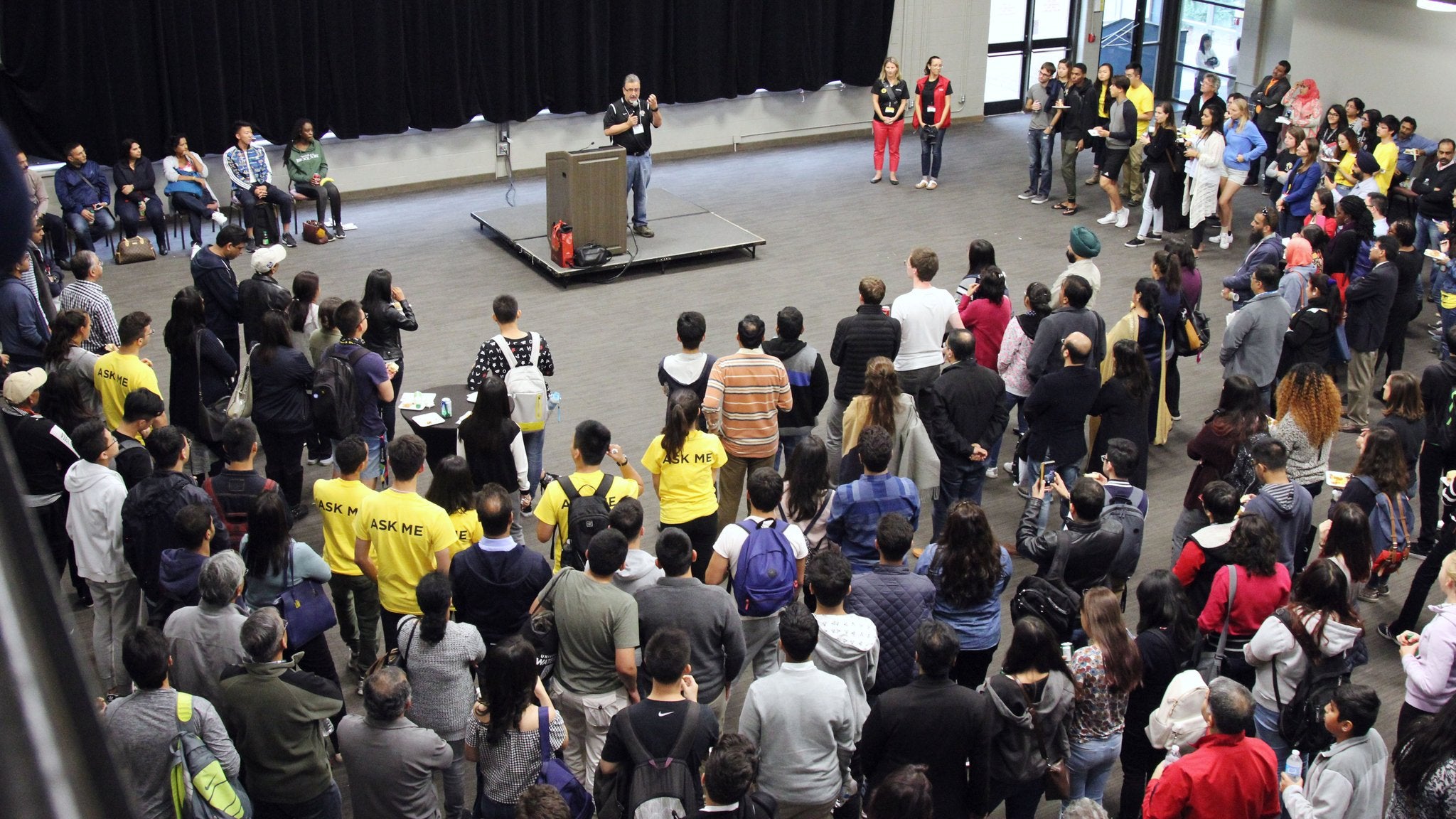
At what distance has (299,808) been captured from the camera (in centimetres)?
439

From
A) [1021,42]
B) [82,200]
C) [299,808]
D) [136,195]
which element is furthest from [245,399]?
[1021,42]

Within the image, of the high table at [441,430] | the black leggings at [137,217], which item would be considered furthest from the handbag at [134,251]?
the high table at [441,430]

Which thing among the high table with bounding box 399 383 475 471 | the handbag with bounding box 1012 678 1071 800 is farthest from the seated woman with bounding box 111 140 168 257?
the handbag with bounding box 1012 678 1071 800

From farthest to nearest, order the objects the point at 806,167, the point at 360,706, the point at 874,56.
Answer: the point at 874,56
the point at 806,167
the point at 360,706

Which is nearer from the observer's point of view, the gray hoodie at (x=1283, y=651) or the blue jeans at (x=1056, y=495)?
the gray hoodie at (x=1283, y=651)

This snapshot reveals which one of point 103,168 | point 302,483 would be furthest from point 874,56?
point 302,483

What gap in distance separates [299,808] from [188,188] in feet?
28.8

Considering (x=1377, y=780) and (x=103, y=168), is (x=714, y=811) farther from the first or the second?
(x=103, y=168)

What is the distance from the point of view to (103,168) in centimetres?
1240

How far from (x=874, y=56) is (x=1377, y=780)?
1327cm

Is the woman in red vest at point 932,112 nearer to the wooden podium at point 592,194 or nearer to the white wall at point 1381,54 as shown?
the wooden podium at point 592,194

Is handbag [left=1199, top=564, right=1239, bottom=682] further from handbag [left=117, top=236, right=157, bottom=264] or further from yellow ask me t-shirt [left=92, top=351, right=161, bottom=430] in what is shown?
handbag [left=117, top=236, right=157, bottom=264]

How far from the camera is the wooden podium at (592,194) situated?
35.1 ft

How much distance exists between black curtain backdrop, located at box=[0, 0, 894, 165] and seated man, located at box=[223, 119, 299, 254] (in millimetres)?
998
